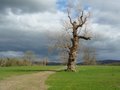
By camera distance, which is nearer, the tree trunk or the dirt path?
the dirt path

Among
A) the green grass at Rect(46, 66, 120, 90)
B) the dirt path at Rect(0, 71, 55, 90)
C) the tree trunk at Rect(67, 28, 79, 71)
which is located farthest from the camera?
the tree trunk at Rect(67, 28, 79, 71)

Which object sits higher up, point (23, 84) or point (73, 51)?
point (73, 51)

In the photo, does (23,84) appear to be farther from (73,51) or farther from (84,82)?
(73,51)

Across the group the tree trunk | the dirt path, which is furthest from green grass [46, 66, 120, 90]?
the tree trunk

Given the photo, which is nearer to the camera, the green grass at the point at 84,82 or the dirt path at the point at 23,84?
the dirt path at the point at 23,84

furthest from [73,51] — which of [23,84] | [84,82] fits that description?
[23,84]

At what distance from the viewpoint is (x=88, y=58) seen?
531 feet

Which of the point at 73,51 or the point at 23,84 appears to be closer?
the point at 23,84

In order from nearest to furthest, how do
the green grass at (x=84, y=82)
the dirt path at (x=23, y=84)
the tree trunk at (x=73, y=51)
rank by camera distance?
the dirt path at (x=23, y=84) → the green grass at (x=84, y=82) → the tree trunk at (x=73, y=51)

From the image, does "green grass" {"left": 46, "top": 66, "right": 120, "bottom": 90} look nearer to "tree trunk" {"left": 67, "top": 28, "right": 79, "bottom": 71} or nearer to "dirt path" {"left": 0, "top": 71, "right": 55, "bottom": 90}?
"dirt path" {"left": 0, "top": 71, "right": 55, "bottom": 90}

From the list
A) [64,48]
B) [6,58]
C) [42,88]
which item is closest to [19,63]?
[6,58]

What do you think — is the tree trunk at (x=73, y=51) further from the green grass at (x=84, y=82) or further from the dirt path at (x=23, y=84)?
the dirt path at (x=23, y=84)

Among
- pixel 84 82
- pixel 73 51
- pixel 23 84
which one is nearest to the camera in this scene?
pixel 23 84

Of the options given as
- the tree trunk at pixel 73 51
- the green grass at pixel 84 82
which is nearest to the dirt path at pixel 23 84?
the green grass at pixel 84 82
